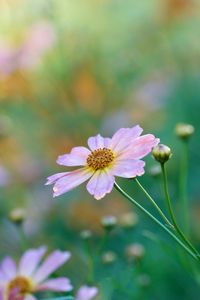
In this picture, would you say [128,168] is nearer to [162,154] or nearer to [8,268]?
[162,154]

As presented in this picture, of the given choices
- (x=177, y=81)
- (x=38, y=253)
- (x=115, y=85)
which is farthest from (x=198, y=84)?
(x=38, y=253)

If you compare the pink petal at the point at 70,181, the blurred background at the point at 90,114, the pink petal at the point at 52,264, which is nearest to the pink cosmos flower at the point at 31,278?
the pink petal at the point at 52,264

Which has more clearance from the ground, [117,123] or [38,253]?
[117,123]

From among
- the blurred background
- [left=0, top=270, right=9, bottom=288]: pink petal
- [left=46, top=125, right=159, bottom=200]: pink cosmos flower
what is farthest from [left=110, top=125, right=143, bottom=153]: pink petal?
the blurred background

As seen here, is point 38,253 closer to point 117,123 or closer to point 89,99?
point 117,123

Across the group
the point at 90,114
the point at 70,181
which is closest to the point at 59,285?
the point at 70,181

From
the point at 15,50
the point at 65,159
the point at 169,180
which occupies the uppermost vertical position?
the point at 15,50

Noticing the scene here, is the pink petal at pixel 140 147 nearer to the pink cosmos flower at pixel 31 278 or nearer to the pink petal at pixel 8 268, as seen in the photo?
the pink cosmos flower at pixel 31 278
